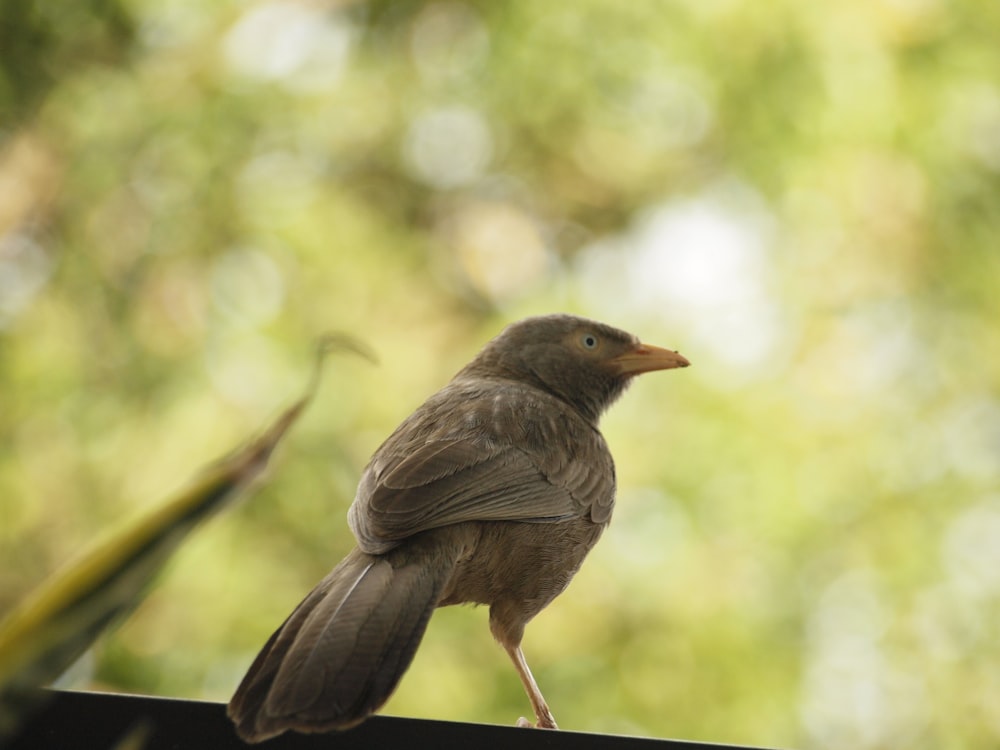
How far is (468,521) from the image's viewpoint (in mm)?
3041

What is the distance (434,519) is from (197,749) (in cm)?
93

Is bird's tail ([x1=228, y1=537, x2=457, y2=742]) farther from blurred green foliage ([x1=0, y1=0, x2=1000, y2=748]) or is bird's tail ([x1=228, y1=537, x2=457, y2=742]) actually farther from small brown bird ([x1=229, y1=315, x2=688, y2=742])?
blurred green foliage ([x1=0, y1=0, x2=1000, y2=748])

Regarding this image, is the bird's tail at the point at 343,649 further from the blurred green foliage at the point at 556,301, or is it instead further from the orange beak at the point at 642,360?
the blurred green foliage at the point at 556,301

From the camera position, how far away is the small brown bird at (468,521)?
7.04ft

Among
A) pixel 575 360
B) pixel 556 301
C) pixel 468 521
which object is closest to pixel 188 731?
pixel 468 521

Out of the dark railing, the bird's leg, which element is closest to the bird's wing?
the bird's leg

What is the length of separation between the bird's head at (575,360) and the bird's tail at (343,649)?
4.85ft

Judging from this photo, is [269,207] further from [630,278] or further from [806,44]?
[806,44]

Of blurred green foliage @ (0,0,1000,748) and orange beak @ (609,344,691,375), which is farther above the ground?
blurred green foliage @ (0,0,1000,748)

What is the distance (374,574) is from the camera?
261cm

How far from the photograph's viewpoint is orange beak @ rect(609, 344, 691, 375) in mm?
4070

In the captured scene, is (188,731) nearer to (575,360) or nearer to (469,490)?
(469,490)

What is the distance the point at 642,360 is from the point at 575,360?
247mm

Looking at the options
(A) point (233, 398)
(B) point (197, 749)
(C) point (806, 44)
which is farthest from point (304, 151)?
(B) point (197, 749)
